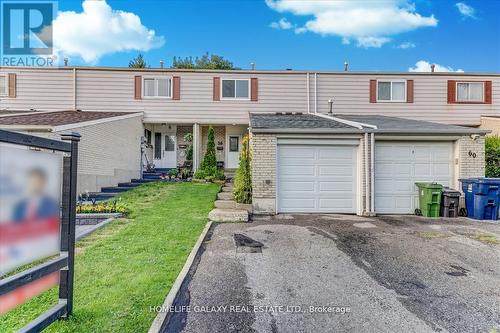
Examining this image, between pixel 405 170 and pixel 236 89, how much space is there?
31.2 ft

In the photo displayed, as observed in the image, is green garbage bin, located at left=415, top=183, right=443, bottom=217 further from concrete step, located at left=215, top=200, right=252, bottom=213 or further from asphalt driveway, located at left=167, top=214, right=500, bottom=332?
concrete step, located at left=215, top=200, right=252, bottom=213

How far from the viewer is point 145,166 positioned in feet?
55.3

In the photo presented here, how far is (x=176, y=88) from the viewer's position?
51.5ft

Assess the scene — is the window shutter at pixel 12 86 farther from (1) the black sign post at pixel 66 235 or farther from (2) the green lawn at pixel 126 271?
(1) the black sign post at pixel 66 235

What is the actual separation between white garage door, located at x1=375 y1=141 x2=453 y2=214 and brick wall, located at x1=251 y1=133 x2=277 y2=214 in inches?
132

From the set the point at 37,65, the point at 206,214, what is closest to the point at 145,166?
the point at 37,65

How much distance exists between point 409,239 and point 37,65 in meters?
18.5

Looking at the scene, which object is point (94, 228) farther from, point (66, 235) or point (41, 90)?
point (41, 90)

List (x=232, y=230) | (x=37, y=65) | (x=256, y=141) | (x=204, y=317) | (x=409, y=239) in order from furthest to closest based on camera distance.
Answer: (x=37, y=65)
(x=256, y=141)
(x=232, y=230)
(x=409, y=239)
(x=204, y=317)

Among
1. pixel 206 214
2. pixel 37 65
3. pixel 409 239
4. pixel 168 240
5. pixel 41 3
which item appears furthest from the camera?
pixel 37 65

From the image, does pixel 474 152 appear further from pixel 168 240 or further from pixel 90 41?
pixel 90 41

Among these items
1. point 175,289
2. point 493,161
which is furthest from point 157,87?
point 493,161

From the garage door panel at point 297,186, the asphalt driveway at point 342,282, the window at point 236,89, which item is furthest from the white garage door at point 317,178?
the window at point 236,89

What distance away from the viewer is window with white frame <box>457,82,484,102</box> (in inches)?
626
